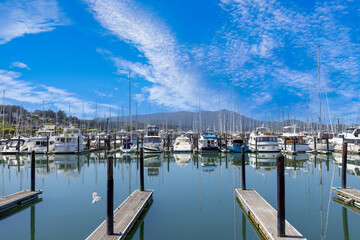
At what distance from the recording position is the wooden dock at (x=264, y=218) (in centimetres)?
865

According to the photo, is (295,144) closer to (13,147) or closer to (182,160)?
(182,160)

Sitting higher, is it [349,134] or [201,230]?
[349,134]

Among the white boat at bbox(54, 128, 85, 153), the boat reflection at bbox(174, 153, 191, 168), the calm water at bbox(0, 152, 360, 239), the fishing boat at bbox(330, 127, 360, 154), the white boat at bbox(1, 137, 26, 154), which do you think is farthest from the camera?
the white boat at bbox(1, 137, 26, 154)

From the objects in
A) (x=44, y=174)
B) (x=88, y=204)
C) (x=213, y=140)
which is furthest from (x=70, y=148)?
(x=88, y=204)

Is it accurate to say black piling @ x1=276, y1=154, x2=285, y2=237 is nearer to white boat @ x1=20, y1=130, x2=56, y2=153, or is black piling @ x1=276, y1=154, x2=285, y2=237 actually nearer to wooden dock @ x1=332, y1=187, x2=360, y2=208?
wooden dock @ x1=332, y1=187, x2=360, y2=208

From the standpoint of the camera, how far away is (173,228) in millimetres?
11031

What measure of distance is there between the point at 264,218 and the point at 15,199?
13.7 metres

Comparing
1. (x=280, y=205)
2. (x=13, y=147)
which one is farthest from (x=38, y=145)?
(x=280, y=205)

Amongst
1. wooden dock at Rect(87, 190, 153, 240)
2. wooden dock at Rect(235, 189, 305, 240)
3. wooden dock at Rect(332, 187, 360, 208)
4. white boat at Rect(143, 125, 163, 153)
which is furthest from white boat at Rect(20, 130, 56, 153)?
wooden dock at Rect(332, 187, 360, 208)

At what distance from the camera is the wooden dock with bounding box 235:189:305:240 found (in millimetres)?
8648

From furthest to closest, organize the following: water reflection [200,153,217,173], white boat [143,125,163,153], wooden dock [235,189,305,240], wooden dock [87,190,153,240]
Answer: white boat [143,125,163,153] → water reflection [200,153,217,173] → wooden dock [87,190,153,240] → wooden dock [235,189,305,240]

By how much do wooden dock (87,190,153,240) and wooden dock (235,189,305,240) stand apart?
542 centimetres

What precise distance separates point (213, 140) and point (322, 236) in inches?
1320

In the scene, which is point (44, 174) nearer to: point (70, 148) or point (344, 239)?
point (70, 148)
